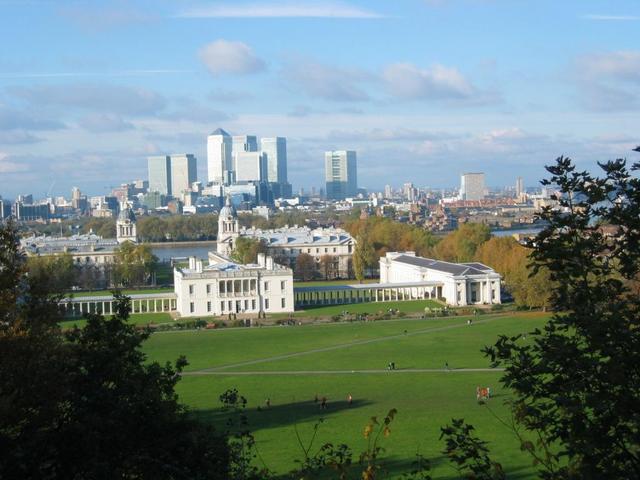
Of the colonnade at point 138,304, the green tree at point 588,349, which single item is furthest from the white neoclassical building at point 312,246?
the green tree at point 588,349

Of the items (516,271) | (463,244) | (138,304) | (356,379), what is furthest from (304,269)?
(356,379)

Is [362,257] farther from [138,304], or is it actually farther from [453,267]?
[138,304]

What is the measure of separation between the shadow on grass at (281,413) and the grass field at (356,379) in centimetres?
3

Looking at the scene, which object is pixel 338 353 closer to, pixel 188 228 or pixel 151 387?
pixel 151 387

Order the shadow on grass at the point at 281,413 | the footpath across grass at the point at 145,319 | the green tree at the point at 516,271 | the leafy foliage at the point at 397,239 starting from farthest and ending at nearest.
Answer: the leafy foliage at the point at 397,239
the footpath across grass at the point at 145,319
the green tree at the point at 516,271
the shadow on grass at the point at 281,413

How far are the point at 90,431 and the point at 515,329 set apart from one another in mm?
35806

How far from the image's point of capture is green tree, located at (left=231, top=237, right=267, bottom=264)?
263ft

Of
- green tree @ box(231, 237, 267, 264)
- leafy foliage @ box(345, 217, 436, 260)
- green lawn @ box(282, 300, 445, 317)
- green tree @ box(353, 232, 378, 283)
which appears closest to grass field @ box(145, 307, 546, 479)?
green lawn @ box(282, 300, 445, 317)

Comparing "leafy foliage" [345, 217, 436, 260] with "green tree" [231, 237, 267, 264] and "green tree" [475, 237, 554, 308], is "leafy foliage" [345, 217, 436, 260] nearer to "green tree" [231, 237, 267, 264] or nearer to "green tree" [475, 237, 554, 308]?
"green tree" [231, 237, 267, 264]

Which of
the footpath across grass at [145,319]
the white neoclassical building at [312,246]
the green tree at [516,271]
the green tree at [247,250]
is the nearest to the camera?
the green tree at [516,271]

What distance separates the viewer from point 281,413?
27828 millimetres

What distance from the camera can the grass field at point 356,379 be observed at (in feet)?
78.4

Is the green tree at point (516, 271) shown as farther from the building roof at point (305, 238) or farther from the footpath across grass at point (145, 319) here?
the footpath across grass at point (145, 319)

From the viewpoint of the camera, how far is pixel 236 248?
84438 mm
